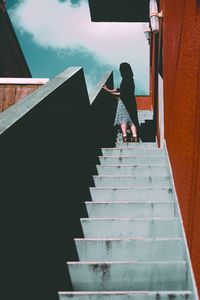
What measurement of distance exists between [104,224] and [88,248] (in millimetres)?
421

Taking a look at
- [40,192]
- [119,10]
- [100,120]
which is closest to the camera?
[40,192]

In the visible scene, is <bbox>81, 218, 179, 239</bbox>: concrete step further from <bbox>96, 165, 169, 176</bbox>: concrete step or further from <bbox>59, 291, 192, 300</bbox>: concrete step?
<bbox>96, 165, 169, 176</bbox>: concrete step

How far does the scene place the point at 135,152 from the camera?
566 centimetres

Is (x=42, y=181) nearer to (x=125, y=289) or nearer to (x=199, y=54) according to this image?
(x=125, y=289)

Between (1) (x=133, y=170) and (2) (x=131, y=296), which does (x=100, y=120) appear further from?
(2) (x=131, y=296)

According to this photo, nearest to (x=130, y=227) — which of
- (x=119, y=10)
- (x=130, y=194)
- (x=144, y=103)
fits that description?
(x=130, y=194)

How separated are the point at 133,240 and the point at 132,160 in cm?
210

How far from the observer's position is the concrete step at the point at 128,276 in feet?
9.79

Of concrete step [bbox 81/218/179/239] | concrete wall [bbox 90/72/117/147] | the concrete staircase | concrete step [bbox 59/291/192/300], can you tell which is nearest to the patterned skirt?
concrete wall [bbox 90/72/117/147]

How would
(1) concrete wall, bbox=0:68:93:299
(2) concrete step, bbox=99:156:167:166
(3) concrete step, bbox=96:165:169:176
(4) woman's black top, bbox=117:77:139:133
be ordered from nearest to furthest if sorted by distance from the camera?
(1) concrete wall, bbox=0:68:93:299, (3) concrete step, bbox=96:165:169:176, (2) concrete step, bbox=99:156:167:166, (4) woman's black top, bbox=117:77:139:133

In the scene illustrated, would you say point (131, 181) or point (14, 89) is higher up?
point (14, 89)

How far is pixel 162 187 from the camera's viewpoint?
15.0ft

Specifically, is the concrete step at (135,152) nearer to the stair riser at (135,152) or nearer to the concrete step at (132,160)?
the stair riser at (135,152)

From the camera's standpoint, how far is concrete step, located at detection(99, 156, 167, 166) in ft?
17.2
